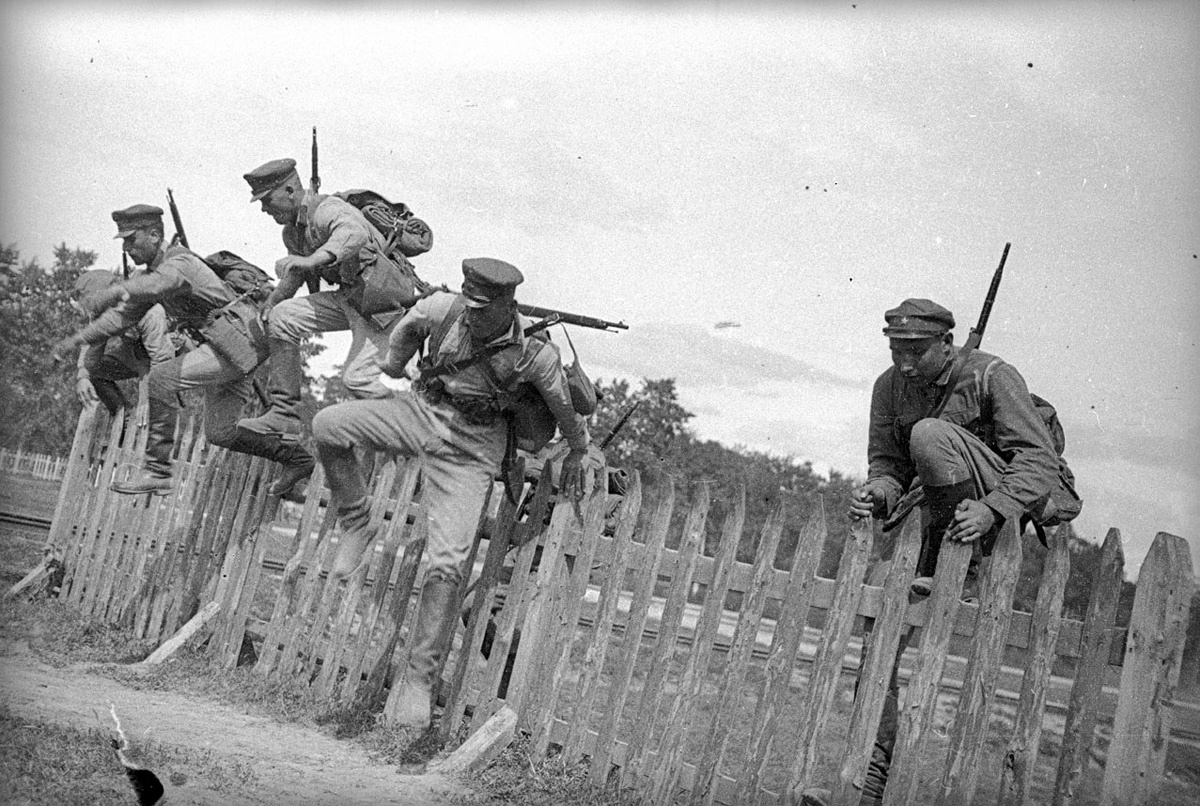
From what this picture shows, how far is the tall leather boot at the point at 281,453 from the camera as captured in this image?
703 centimetres

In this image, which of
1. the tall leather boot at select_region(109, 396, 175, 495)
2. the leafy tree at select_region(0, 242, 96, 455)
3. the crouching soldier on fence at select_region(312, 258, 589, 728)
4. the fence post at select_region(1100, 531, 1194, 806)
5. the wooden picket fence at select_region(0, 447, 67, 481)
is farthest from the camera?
the wooden picket fence at select_region(0, 447, 67, 481)

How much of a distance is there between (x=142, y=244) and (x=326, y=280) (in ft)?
6.38

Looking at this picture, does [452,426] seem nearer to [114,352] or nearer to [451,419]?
[451,419]

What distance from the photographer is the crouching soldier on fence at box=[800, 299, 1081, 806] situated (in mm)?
4301

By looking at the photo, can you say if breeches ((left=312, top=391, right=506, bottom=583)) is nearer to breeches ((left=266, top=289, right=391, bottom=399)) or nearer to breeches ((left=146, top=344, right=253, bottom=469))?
breeches ((left=266, top=289, right=391, bottom=399))

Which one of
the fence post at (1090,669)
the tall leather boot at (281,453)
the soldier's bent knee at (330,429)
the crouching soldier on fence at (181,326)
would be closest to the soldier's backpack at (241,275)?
the crouching soldier on fence at (181,326)

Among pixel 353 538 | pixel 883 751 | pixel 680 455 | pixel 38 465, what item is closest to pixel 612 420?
pixel 680 455

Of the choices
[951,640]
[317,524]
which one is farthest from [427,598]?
[951,640]

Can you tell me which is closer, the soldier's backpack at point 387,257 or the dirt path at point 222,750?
the dirt path at point 222,750

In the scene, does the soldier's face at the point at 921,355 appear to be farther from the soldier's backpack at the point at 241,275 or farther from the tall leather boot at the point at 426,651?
the soldier's backpack at the point at 241,275

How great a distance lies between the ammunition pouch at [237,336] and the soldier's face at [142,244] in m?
0.73

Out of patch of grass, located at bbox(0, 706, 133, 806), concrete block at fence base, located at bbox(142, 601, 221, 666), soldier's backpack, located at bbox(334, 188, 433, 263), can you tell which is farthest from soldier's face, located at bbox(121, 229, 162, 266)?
patch of grass, located at bbox(0, 706, 133, 806)

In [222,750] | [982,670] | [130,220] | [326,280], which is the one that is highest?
[130,220]

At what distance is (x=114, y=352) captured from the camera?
9195mm
